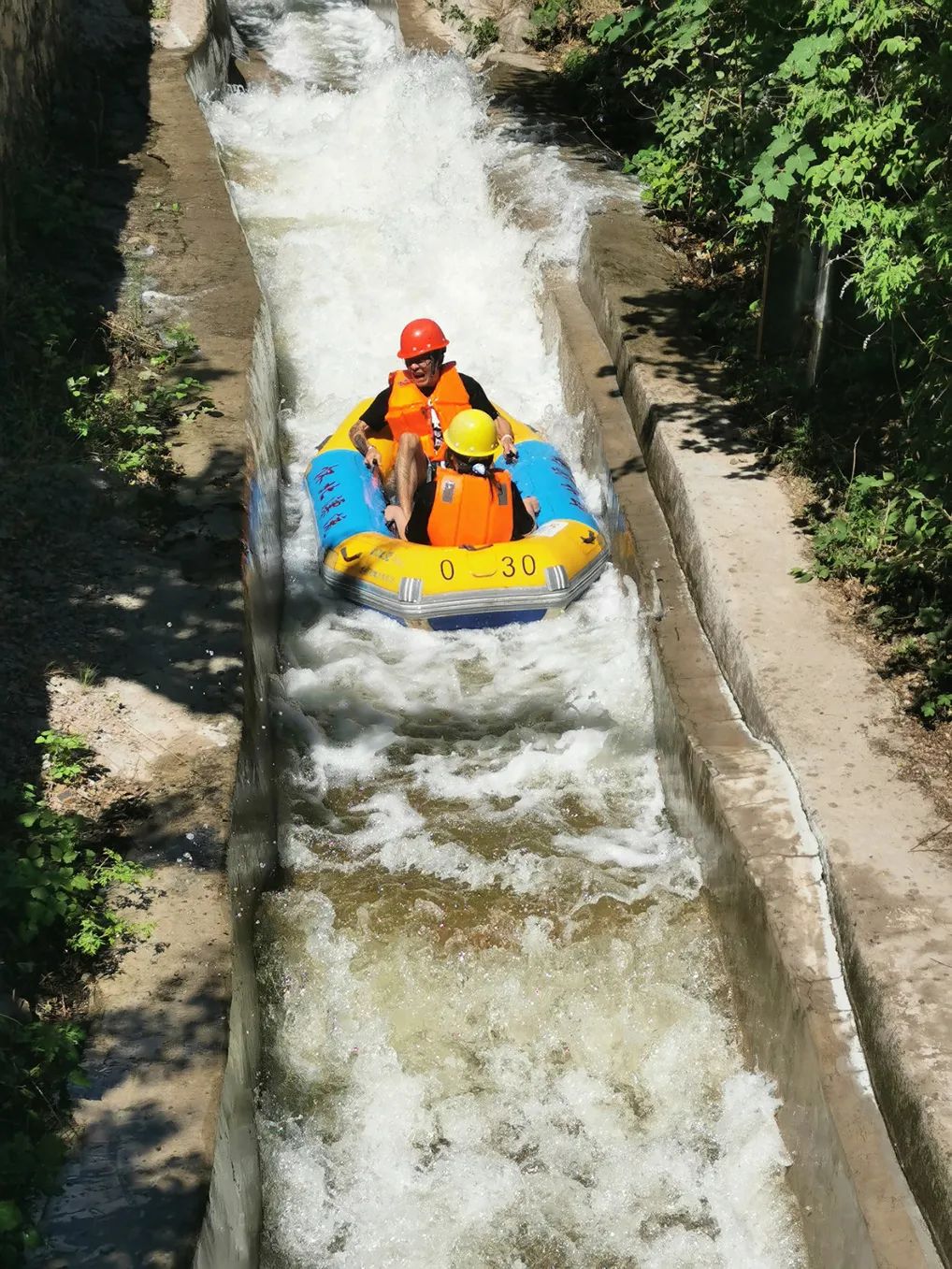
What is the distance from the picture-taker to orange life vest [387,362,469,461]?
7.85 m

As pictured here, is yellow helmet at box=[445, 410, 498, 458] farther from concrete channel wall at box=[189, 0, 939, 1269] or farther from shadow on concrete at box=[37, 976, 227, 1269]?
shadow on concrete at box=[37, 976, 227, 1269]

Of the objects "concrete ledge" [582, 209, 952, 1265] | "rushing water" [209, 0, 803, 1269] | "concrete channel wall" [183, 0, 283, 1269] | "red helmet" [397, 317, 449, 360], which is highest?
"red helmet" [397, 317, 449, 360]

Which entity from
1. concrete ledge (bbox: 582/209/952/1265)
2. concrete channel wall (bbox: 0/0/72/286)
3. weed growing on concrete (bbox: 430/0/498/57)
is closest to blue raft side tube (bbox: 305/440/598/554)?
concrete ledge (bbox: 582/209/952/1265)

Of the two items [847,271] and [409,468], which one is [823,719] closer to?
[847,271]

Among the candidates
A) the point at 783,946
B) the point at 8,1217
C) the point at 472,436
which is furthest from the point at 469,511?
the point at 8,1217

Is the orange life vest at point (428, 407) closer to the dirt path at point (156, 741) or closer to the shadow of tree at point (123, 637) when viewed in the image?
the dirt path at point (156, 741)

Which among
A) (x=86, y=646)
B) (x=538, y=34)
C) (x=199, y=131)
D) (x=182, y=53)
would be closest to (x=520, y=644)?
(x=86, y=646)

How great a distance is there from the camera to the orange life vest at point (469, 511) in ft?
24.0

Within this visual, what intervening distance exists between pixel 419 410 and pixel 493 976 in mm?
3869

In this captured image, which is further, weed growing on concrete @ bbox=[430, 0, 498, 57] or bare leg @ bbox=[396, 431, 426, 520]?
weed growing on concrete @ bbox=[430, 0, 498, 57]

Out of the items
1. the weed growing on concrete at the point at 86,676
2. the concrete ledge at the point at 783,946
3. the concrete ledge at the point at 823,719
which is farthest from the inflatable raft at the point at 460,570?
the weed growing on concrete at the point at 86,676

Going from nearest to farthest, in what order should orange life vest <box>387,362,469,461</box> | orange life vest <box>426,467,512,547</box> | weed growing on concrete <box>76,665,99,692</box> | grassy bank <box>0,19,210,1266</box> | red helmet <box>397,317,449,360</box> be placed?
grassy bank <box>0,19,210,1266</box>, weed growing on concrete <box>76,665,99,692</box>, orange life vest <box>426,467,512,547</box>, orange life vest <box>387,362,469,461</box>, red helmet <box>397,317,449,360</box>

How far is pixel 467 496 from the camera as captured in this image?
7336mm

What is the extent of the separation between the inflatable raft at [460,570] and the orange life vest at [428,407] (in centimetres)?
50
